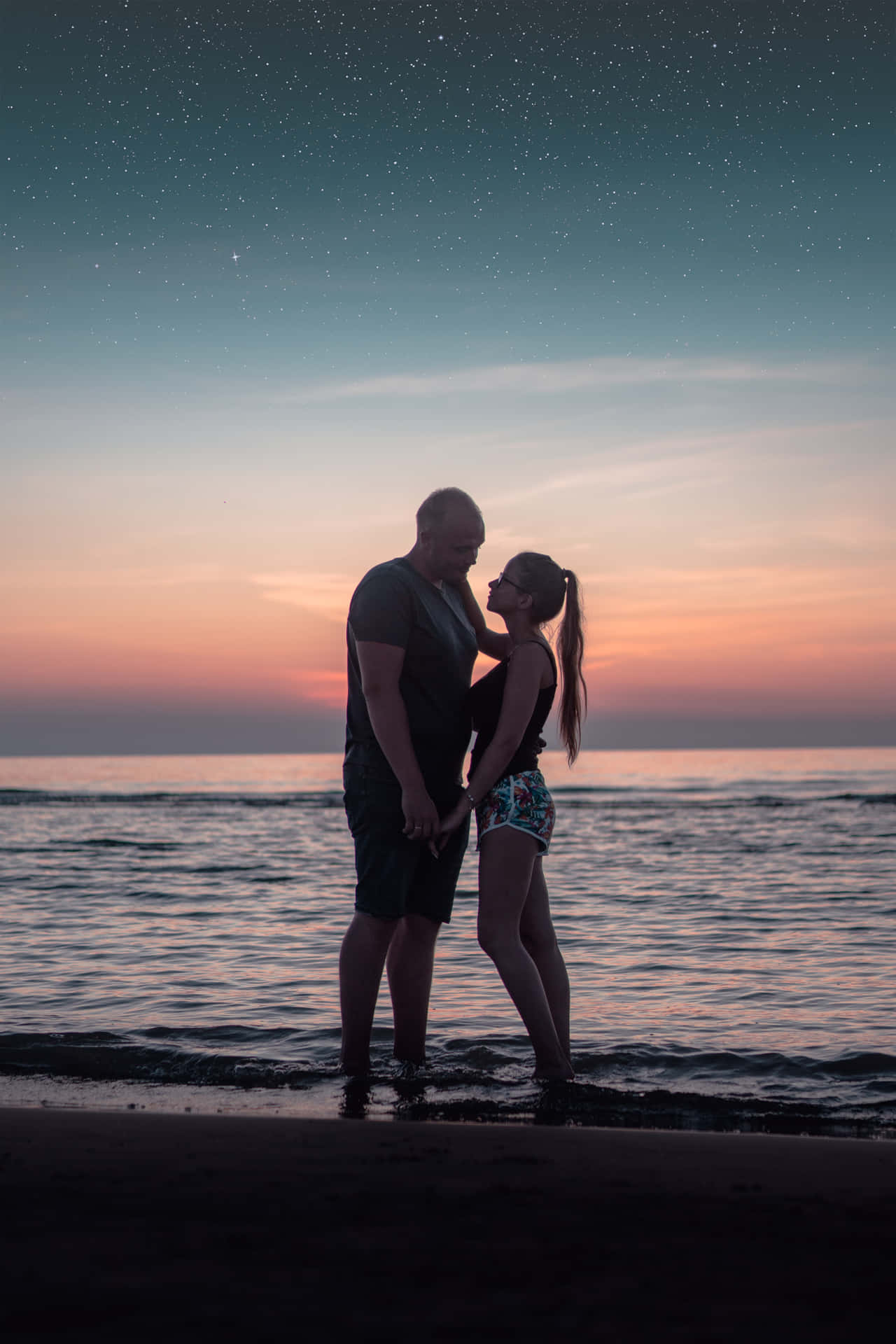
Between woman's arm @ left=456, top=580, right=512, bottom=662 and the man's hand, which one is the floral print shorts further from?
woman's arm @ left=456, top=580, right=512, bottom=662

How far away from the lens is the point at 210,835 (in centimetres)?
1816

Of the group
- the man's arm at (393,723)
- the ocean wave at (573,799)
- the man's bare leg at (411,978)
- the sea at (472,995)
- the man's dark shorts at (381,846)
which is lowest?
the ocean wave at (573,799)

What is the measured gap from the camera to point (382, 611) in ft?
Result: 12.5

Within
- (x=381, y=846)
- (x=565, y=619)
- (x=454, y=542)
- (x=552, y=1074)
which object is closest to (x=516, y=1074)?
(x=552, y=1074)

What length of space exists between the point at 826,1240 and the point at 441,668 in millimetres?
2397

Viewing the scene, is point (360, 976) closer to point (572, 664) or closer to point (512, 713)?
point (512, 713)

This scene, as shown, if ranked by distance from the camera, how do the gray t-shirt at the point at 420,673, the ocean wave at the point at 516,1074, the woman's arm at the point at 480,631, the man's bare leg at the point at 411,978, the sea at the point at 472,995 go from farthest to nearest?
the woman's arm at the point at 480,631 → the man's bare leg at the point at 411,978 → the gray t-shirt at the point at 420,673 → the sea at the point at 472,995 → the ocean wave at the point at 516,1074

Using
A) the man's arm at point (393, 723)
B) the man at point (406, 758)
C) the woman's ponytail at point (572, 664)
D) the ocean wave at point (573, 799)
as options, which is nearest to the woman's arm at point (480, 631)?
the man at point (406, 758)

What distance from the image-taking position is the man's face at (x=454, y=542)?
399cm

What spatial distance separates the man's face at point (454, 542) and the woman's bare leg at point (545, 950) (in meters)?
1.19

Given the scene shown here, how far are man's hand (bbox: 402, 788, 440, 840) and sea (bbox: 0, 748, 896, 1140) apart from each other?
3.05 ft

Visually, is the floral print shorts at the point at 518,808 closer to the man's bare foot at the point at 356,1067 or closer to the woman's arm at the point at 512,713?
the woman's arm at the point at 512,713

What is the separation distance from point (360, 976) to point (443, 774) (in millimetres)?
811

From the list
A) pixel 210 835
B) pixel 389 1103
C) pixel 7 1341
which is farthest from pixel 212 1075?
pixel 210 835
